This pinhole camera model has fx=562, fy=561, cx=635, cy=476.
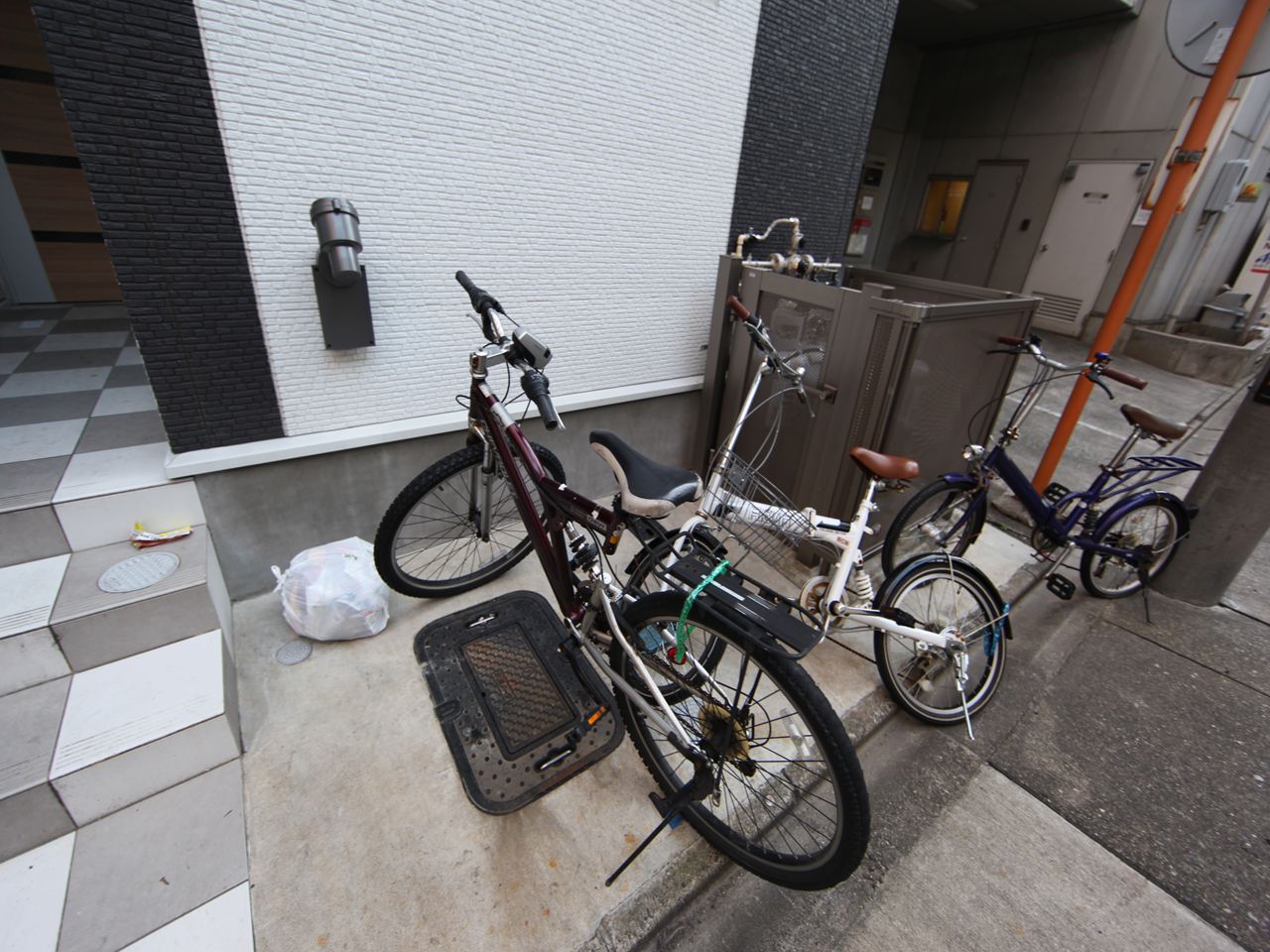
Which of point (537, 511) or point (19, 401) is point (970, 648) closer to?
point (537, 511)

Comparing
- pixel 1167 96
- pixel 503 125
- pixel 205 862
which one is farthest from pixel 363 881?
pixel 1167 96

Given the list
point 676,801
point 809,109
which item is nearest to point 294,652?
point 676,801

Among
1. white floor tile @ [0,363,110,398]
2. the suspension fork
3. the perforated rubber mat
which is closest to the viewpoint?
the perforated rubber mat

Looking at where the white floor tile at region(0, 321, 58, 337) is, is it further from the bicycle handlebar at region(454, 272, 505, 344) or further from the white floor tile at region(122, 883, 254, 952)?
the white floor tile at region(122, 883, 254, 952)

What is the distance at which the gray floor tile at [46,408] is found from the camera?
8.03ft

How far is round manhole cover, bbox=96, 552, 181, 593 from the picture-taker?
1.94m

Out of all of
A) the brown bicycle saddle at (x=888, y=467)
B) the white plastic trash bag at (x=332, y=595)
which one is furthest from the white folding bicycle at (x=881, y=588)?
the white plastic trash bag at (x=332, y=595)

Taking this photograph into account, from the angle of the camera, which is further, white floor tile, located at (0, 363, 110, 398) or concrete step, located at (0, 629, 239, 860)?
white floor tile, located at (0, 363, 110, 398)

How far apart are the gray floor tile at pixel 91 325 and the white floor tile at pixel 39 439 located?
1452 millimetres

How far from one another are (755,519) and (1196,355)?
8653mm

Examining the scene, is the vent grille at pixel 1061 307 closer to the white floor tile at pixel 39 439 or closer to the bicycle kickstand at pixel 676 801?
the bicycle kickstand at pixel 676 801

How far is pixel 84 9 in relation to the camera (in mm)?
1713

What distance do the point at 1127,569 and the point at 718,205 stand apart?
10.2 ft

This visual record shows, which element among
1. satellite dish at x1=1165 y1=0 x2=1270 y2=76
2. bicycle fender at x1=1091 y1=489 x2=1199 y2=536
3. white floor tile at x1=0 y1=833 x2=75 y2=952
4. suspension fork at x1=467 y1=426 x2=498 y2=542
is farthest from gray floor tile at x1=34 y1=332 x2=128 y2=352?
satellite dish at x1=1165 y1=0 x2=1270 y2=76
